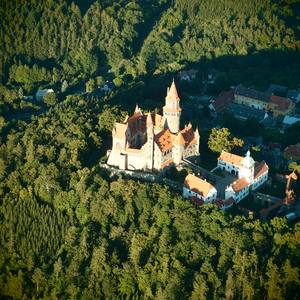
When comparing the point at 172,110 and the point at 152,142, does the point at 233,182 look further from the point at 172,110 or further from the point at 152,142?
the point at 172,110

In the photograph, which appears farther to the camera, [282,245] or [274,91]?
[274,91]

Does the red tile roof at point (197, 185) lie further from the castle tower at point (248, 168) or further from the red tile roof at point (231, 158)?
the red tile roof at point (231, 158)

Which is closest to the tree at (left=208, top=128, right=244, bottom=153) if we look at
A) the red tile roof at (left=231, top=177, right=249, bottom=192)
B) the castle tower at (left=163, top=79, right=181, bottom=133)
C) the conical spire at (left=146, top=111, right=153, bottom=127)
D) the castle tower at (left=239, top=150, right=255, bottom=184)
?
the castle tower at (left=163, top=79, right=181, bottom=133)

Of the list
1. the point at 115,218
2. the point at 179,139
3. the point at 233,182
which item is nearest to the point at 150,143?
the point at 179,139

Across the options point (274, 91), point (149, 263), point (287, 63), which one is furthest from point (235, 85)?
point (149, 263)

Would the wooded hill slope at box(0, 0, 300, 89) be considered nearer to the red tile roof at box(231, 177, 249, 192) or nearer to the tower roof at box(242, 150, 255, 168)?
the tower roof at box(242, 150, 255, 168)

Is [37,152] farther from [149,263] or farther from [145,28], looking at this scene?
[145,28]
